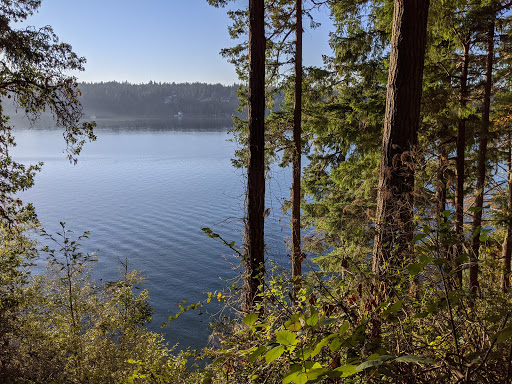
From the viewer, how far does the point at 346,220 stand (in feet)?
23.8

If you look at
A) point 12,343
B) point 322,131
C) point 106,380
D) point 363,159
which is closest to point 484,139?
point 363,159

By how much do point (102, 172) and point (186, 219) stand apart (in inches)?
886

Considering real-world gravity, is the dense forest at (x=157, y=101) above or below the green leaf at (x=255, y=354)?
above

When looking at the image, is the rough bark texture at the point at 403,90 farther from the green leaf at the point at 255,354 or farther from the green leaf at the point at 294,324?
the green leaf at the point at 255,354

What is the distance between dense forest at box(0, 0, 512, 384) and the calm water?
315 centimetres

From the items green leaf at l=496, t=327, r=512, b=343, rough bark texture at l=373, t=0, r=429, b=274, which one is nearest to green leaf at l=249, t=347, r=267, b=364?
green leaf at l=496, t=327, r=512, b=343

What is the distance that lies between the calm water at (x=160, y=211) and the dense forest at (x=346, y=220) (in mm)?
3152

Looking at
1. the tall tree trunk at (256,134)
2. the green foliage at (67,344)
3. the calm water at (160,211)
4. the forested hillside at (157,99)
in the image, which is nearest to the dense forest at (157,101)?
A: the forested hillside at (157,99)

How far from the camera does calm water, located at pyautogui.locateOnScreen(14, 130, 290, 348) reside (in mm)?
21816

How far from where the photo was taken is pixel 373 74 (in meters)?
9.06

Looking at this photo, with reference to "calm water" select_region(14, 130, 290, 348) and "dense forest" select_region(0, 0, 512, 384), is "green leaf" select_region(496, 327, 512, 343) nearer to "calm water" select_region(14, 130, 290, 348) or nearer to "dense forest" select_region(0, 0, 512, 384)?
"dense forest" select_region(0, 0, 512, 384)

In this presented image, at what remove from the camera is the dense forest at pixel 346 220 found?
1.90 metres

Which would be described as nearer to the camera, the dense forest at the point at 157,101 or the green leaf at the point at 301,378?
the green leaf at the point at 301,378

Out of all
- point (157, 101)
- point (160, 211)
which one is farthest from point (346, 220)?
point (157, 101)
